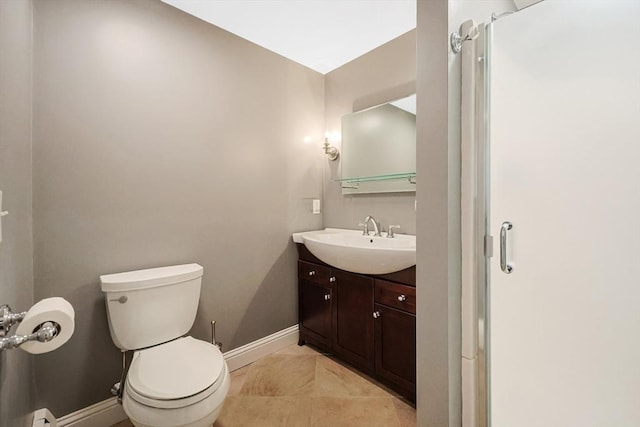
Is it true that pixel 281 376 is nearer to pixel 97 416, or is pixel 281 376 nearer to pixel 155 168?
pixel 97 416

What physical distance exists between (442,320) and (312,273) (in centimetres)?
122

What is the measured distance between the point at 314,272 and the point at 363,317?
51 cm

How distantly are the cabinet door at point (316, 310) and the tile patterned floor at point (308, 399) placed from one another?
0.63 ft

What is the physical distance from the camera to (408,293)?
153 cm

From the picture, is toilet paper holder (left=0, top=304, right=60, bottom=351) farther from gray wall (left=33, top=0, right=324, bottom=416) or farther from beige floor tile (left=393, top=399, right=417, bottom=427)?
beige floor tile (left=393, top=399, right=417, bottom=427)

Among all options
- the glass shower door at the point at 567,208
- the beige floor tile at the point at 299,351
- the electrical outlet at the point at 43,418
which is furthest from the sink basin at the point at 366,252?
the electrical outlet at the point at 43,418

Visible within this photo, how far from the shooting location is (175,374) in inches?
47.4

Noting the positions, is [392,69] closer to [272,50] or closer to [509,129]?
[272,50]

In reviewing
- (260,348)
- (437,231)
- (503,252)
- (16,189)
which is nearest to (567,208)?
(503,252)

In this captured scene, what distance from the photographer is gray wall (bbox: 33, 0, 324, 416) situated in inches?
52.5

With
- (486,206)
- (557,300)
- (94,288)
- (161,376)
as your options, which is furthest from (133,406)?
(557,300)

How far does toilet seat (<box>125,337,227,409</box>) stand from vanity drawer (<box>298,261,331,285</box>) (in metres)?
0.86

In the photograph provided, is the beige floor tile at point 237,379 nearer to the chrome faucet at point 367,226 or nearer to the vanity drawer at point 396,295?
the vanity drawer at point 396,295

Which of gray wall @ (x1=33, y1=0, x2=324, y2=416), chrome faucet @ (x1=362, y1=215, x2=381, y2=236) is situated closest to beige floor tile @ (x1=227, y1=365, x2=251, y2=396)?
gray wall @ (x1=33, y1=0, x2=324, y2=416)
